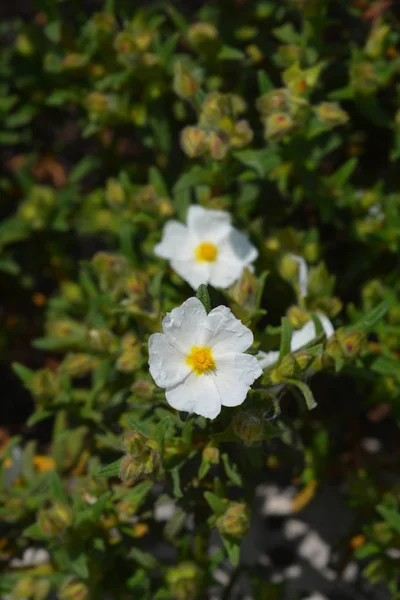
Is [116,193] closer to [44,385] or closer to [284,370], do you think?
[44,385]

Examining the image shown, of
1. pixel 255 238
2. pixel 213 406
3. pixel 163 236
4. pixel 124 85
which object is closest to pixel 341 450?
pixel 255 238

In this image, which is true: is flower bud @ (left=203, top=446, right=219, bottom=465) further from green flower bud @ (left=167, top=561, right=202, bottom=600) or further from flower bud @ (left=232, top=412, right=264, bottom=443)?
green flower bud @ (left=167, top=561, right=202, bottom=600)

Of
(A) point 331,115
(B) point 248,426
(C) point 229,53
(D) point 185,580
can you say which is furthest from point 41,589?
(C) point 229,53

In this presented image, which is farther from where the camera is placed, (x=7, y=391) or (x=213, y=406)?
(x=7, y=391)

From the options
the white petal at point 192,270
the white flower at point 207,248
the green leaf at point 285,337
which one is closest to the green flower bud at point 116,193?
the white flower at point 207,248

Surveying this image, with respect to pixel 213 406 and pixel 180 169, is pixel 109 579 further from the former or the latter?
pixel 180 169
